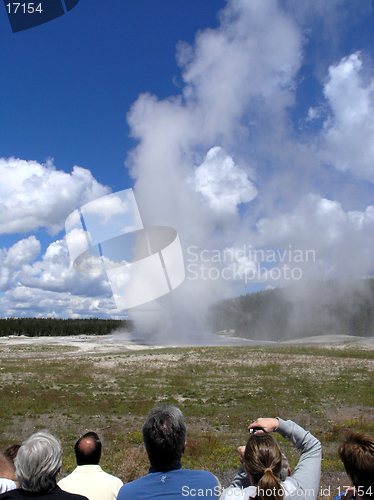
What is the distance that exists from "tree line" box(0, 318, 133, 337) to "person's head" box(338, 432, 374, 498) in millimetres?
126983

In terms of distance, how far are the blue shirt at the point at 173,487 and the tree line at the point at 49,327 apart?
415 ft

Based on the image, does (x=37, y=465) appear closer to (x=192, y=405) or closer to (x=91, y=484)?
(x=91, y=484)

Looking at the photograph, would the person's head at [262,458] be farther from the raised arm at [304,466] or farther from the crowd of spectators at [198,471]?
the raised arm at [304,466]

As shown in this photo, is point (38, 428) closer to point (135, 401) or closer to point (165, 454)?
point (135, 401)

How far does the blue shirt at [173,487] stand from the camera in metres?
2.41

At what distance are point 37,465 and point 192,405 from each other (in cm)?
1507

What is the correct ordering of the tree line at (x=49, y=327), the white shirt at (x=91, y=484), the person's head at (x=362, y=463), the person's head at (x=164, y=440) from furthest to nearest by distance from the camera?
the tree line at (x=49, y=327) → the white shirt at (x=91, y=484) → the person's head at (x=164, y=440) → the person's head at (x=362, y=463)

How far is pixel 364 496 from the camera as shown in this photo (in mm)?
2336

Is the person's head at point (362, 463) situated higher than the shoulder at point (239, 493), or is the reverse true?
the person's head at point (362, 463)

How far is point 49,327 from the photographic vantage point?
477 feet

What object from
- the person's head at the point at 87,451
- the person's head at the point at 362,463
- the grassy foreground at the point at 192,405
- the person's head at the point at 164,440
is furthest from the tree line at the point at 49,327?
the person's head at the point at 362,463

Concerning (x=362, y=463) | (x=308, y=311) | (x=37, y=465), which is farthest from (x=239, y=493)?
(x=308, y=311)

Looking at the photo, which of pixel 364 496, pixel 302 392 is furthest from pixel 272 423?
pixel 302 392

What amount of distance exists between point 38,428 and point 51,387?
9.15 m
